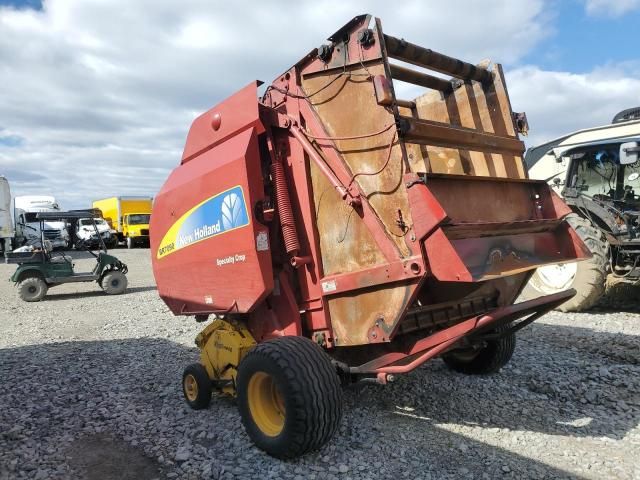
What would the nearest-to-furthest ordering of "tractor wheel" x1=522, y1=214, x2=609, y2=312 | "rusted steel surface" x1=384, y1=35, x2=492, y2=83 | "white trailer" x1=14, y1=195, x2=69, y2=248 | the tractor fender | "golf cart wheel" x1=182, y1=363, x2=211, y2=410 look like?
"rusted steel surface" x1=384, y1=35, x2=492, y2=83, "golf cart wheel" x1=182, y1=363, x2=211, y2=410, "tractor wheel" x1=522, y1=214, x2=609, y2=312, the tractor fender, "white trailer" x1=14, y1=195, x2=69, y2=248

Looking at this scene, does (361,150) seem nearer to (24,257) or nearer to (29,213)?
(24,257)

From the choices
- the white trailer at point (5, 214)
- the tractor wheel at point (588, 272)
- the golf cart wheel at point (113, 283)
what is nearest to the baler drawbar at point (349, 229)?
the tractor wheel at point (588, 272)

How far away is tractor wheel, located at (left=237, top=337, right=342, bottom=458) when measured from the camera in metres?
3.16

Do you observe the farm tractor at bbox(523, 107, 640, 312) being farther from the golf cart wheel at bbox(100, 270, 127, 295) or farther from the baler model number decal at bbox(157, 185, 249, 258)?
the golf cart wheel at bbox(100, 270, 127, 295)

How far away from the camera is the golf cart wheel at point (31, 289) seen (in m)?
11.8

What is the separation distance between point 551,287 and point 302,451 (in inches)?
227

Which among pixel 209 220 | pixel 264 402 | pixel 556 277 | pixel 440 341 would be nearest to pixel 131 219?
pixel 556 277

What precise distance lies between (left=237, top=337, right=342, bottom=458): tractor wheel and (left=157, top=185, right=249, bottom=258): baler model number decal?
3.27ft

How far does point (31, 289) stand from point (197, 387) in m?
9.42

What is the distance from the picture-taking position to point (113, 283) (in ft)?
41.3

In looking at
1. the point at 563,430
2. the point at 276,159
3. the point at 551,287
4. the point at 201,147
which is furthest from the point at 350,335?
the point at 551,287

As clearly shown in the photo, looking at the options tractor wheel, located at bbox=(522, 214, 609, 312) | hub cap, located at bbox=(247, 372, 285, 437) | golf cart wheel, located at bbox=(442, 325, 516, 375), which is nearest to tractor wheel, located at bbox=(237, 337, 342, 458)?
hub cap, located at bbox=(247, 372, 285, 437)

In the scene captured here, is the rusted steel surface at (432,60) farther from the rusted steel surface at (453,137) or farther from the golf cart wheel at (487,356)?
the golf cart wheel at (487,356)

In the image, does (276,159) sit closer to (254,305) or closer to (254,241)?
(254,241)
